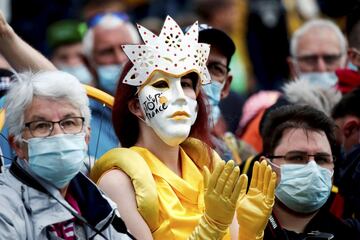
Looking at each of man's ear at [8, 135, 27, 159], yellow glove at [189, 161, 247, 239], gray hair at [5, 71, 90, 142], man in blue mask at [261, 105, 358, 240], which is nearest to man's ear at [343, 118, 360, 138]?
man in blue mask at [261, 105, 358, 240]

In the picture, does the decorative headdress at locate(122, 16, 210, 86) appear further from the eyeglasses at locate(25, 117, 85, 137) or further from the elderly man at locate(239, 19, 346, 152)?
the elderly man at locate(239, 19, 346, 152)

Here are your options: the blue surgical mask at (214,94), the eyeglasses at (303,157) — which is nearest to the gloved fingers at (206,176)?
the eyeglasses at (303,157)

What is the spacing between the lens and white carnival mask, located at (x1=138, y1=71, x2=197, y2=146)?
25.2ft

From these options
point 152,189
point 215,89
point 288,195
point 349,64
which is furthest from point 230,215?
point 349,64

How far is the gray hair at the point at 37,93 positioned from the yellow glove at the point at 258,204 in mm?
935

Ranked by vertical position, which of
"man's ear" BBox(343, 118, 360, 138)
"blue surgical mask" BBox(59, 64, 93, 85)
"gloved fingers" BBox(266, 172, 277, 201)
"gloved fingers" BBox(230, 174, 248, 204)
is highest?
"gloved fingers" BBox(230, 174, 248, 204)

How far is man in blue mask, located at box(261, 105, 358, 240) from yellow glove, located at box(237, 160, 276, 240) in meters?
0.45

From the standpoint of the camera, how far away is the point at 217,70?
914 cm

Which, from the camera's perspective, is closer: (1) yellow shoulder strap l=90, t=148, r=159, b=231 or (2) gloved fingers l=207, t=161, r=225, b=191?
(2) gloved fingers l=207, t=161, r=225, b=191

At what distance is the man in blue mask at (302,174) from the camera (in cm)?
813

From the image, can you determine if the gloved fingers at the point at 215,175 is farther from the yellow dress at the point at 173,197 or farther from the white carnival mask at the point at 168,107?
the white carnival mask at the point at 168,107

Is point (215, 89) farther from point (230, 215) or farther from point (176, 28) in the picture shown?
point (230, 215)

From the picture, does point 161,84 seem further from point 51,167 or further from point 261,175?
point 51,167

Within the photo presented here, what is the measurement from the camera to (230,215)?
7.25 m
